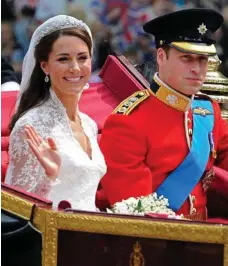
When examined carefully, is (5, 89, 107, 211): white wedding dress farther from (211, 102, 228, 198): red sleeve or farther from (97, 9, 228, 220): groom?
(211, 102, 228, 198): red sleeve

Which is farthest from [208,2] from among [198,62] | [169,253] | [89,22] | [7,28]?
[169,253]

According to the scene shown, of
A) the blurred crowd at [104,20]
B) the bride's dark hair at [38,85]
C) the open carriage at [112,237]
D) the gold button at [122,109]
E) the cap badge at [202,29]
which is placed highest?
the blurred crowd at [104,20]

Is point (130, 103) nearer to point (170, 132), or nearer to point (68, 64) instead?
point (170, 132)

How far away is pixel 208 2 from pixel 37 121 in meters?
3.01

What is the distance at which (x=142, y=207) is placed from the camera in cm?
239

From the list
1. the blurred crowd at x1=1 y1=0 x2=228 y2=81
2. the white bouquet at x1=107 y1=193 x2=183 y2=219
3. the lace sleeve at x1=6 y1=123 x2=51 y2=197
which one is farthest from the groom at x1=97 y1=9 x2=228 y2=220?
the blurred crowd at x1=1 y1=0 x2=228 y2=81

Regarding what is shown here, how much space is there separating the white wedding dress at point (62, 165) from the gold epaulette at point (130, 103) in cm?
17

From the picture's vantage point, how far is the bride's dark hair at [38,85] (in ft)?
8.39

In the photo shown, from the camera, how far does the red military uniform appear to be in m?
2.58

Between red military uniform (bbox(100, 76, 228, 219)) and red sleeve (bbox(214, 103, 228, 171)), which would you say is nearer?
red military uniform (bbox(100, 76, 228, 219))

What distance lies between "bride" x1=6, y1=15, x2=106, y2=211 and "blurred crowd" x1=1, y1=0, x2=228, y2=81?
2.40 metres

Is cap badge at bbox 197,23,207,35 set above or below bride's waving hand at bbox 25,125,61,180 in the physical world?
above

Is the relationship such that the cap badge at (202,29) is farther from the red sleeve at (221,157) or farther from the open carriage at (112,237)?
the open carriage at (112,237)

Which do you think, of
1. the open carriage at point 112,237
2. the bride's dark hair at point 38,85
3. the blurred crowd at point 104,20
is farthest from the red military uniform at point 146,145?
the blurred crowd at point 104,20
